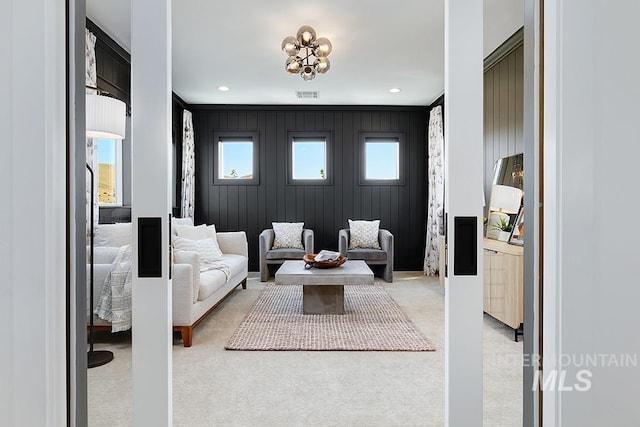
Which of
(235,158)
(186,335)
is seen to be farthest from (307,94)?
(186,335)

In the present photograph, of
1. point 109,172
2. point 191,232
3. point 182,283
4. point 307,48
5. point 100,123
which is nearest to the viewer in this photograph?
point 100,123

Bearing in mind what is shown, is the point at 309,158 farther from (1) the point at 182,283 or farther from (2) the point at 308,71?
(1) the point at 182,283

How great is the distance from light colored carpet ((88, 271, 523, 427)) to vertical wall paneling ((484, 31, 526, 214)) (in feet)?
6.68

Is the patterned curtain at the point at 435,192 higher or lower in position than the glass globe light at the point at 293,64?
lower

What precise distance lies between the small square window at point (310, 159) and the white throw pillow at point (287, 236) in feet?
2.95

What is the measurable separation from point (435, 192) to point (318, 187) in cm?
195

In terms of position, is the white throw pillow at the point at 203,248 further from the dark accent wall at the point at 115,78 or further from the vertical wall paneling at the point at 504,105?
the vertical wall paneling at the point at 504,105

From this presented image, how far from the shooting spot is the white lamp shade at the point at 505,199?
395 centimetres

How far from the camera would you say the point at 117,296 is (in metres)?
2.94

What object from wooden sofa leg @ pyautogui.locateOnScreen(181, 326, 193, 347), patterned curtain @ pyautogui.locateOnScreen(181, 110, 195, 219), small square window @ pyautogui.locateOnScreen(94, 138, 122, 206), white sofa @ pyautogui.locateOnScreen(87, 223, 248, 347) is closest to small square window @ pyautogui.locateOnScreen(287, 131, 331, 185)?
patterned curtain @ pyautogui.locateOnScreen(181, 110, 195, 219)

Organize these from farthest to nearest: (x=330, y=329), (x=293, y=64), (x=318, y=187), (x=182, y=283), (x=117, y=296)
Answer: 1. (x=318, y=187)
2. (x=293, y=64)
3. (x=330, y=329)
4. (x=182, y=283)
5. (x=117, y=296)

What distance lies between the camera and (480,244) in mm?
1422

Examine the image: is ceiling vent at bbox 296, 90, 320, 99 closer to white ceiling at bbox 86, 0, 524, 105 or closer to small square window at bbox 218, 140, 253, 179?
white ceiling at bbox 86, 0, 524, 105

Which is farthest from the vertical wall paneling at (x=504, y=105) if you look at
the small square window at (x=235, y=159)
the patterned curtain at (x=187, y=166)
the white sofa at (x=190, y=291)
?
the patterned curtain at (x=187, y=166)
